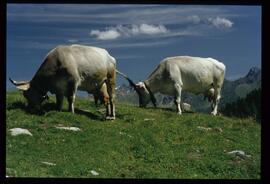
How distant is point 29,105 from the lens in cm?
2688

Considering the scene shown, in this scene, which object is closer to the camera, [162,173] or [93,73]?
[162,173]

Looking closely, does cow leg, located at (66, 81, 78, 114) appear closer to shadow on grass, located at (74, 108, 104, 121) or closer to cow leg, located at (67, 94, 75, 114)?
cow leg, located at (67, 94, 75, 114)

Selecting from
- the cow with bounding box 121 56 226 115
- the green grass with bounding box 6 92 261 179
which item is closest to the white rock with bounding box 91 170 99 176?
the green grass with bounding box 6 92 261 179

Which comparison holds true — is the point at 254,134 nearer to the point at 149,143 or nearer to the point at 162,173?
the point at 149,143

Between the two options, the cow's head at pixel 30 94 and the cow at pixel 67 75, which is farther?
the cow at pixel 67 75

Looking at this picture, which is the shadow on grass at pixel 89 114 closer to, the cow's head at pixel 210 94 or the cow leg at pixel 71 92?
the cow leg at pixel 71 92

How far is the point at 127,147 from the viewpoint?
2311 cm

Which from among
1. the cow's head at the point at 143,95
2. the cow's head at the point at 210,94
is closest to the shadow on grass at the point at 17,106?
the cow's head at the point at 143,95

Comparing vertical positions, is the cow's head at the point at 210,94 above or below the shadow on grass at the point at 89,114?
below

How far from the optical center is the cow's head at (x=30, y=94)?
27.0 metres

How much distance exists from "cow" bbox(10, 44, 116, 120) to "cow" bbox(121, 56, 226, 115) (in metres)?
5.10

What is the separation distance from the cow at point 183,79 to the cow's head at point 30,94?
24.2ft
